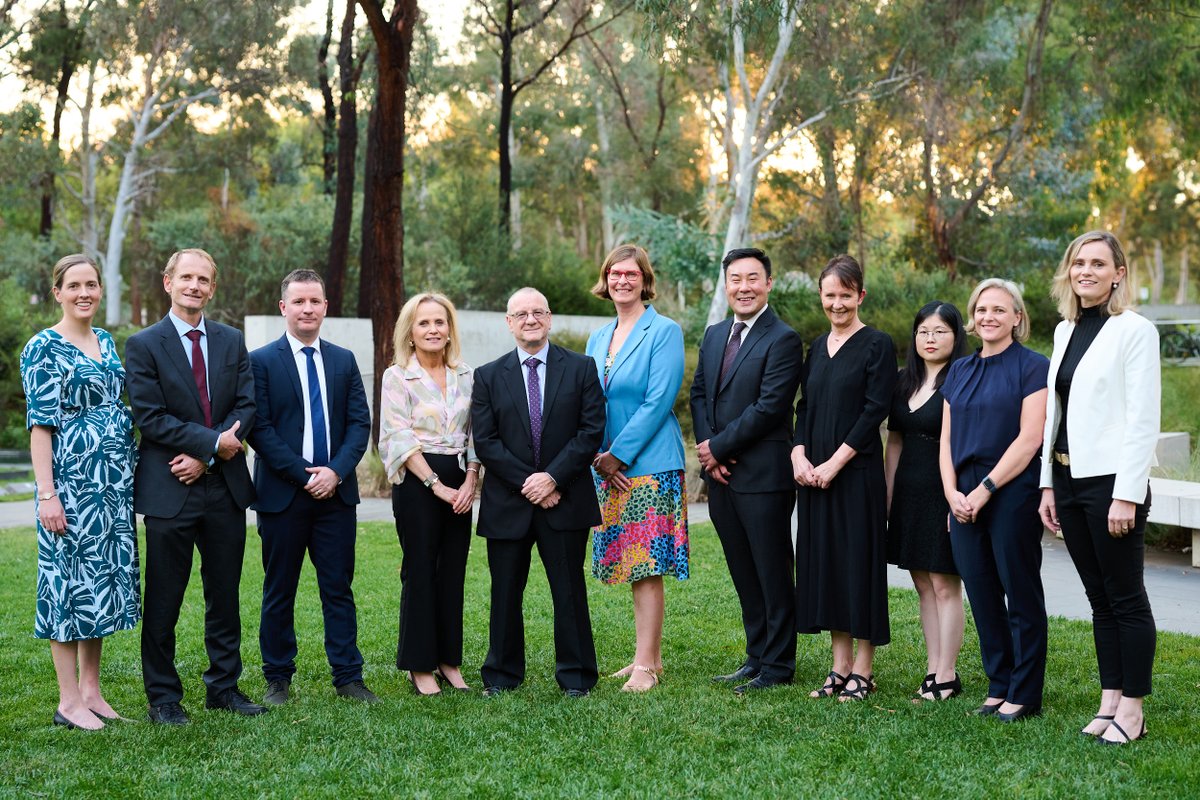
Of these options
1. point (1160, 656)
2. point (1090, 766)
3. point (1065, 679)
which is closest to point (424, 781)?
point (1090, 766)

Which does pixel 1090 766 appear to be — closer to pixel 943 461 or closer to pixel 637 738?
pixel 943 461

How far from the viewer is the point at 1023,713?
4.93 m

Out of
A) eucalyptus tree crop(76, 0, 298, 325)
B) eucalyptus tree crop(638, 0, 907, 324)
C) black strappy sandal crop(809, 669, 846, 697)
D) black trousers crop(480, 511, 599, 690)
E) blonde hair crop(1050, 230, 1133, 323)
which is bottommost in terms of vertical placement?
black strappy sandal crop(809, 669, 846, 697)

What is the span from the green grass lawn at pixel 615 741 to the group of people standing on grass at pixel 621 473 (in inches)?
8.5

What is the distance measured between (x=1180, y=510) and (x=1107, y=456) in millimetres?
4919

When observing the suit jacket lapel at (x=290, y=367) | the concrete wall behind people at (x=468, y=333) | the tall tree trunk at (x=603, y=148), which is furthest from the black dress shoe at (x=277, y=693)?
the tall tree trunk at (x=603, y=148)

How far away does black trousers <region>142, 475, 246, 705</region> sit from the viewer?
5.11m

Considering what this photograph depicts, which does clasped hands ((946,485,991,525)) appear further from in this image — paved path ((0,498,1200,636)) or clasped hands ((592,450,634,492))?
paved path ((0,498,1200,636))

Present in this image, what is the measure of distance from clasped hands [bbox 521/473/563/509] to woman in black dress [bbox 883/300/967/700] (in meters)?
1.64

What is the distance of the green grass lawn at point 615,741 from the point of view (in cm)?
420

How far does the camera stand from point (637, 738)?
480cm

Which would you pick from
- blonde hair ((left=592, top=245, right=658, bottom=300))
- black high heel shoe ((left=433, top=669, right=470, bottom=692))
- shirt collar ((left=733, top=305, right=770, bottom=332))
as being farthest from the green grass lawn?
blonde hair ((left=592, top=245, right=658, bottom=300))

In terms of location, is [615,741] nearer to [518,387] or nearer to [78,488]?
[518,387]

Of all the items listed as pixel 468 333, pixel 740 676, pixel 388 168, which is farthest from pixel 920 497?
pixel 468 333
